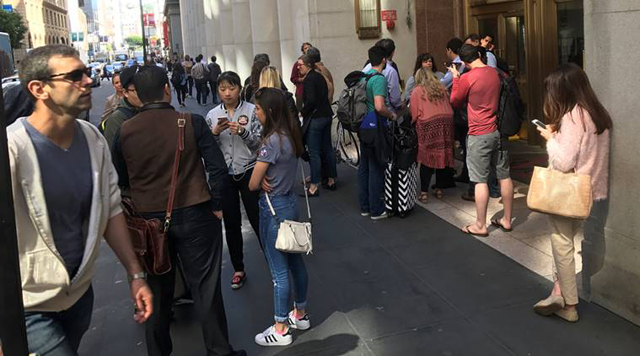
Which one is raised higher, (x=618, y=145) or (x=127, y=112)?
(x=127, y=112)

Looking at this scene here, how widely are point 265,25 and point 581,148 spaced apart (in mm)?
17661

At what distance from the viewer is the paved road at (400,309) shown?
14.3 ft

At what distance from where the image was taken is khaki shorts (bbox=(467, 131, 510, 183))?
6410 millimetres

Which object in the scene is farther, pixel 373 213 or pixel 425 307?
pixel 373 213

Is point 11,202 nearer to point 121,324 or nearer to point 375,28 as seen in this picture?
point 121,324

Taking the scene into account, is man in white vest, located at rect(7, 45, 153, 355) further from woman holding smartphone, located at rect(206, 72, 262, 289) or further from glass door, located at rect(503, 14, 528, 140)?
glass door, located at rect(503, 14, 528, 140)

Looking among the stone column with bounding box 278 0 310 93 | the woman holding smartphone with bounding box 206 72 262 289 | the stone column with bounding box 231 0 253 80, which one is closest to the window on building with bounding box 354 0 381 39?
the stone column with bounding box 278 0 310 93

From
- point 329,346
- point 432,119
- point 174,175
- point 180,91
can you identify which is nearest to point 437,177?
point 432,119

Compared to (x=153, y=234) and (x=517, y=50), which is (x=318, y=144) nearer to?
(x=517, y=50)

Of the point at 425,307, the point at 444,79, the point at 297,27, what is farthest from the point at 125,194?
the point at 297,27

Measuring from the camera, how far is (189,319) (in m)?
5.09

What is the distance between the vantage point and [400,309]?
4.99m

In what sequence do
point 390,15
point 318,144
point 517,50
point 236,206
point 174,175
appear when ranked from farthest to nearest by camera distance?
point 390,15 → point 517,50 → point 318,144 → point 236,206 → point 174,175

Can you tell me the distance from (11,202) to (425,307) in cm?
359
